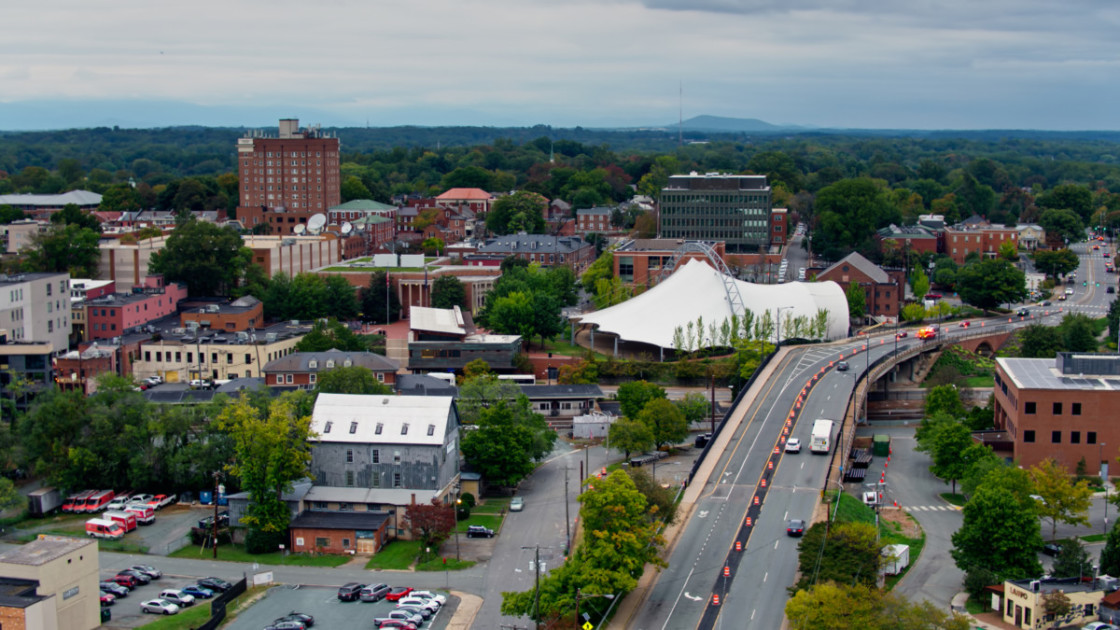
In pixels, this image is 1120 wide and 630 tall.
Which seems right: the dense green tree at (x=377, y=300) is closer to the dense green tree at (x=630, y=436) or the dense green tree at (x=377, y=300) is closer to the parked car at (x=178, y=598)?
the dense green tree at (x=630, y=436)

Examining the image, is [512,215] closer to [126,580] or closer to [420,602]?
[126,580]

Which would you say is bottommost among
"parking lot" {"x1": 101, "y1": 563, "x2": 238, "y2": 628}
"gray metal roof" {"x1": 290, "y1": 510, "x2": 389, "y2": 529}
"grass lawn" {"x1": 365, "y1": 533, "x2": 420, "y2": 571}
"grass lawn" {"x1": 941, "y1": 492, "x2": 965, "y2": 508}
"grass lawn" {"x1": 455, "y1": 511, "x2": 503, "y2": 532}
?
"parking lot" {"x1": 101, "y1": 563, "x2": 238, "y2": 628}

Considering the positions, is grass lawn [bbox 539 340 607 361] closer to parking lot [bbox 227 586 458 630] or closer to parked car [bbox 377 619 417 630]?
parking lot [bbox 227 586 458 630]

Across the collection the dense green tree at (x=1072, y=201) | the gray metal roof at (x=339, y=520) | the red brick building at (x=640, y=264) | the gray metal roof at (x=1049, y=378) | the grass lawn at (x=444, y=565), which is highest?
the dense green tree at (x=1072, y=201)

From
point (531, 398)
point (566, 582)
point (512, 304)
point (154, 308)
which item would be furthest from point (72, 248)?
point (566, 582)

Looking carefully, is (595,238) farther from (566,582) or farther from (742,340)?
(566,582)

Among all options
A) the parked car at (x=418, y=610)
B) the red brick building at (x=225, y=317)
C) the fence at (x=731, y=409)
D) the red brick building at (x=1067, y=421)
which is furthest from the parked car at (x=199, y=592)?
the red brick building at (x=225, y=317)

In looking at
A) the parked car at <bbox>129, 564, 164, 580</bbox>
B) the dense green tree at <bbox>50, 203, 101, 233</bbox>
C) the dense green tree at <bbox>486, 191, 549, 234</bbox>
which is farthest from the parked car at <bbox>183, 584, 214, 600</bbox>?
the dense green tree at <bbox>486, 191, 549, 234</bbox>
